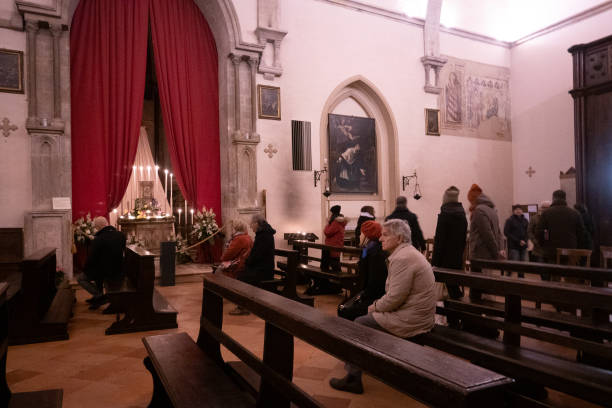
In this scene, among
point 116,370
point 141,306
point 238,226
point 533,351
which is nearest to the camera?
point 533,351

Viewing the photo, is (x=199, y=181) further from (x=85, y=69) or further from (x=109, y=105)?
(x=85, y=69)

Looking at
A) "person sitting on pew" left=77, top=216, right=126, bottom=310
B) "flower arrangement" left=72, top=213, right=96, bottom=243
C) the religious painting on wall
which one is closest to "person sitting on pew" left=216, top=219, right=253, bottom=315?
"person sitting on pew" left=77, top=216, right=126, bottom=310

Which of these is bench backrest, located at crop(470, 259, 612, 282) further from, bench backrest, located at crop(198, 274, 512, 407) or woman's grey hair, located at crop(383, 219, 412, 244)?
bench backrest, located at crop(198, 274, 512, 407)

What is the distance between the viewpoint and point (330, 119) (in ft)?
35.8

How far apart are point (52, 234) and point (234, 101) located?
14.3 ft

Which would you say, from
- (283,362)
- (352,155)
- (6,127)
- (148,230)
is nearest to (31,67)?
(6,127)

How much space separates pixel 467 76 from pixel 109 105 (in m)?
9.56

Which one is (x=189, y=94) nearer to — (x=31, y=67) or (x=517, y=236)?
(x=31, y=67)

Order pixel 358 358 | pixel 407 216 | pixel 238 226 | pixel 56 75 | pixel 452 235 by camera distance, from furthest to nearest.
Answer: pixel 56 75
pixel 407 216
pixel 238 226
pixel 452 235
pixel 358 358

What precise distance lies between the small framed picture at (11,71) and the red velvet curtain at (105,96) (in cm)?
91

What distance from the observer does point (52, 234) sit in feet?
25.3

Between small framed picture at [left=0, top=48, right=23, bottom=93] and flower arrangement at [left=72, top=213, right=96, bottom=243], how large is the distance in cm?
252

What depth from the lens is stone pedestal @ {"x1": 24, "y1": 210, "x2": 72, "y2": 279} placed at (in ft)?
24.9

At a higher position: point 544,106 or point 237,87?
point 544,106
